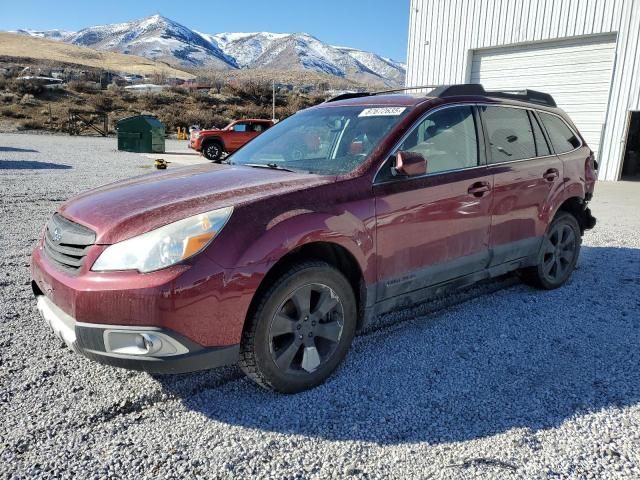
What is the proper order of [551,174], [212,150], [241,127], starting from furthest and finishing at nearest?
[241,127] → [212,150] → [551,174]

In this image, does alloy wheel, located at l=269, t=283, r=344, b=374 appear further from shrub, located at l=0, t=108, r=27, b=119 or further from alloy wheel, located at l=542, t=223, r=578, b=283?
shrub, located at l=0, t=108, r=27, b=119

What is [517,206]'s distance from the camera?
408 cm

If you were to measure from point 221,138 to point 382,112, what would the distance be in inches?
695

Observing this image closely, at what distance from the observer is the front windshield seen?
3.33 m

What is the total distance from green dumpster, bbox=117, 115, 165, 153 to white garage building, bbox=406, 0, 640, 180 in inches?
460

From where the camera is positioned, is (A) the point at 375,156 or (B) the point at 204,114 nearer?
(A) the point at 375,156

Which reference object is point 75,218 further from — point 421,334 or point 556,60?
point 556,60

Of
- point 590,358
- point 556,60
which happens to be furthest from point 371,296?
point 556,60

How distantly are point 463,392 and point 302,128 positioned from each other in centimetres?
231

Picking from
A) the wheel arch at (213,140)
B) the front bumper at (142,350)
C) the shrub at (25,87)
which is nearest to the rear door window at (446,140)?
the front bumper at (142,350)

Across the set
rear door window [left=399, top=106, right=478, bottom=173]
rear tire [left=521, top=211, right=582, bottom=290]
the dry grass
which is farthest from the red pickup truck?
the dry grass

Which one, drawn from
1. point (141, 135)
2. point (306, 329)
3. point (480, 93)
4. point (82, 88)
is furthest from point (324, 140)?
point (82, 88)

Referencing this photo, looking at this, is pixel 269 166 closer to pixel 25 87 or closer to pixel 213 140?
pixel 213 140

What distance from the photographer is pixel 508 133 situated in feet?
13.6
